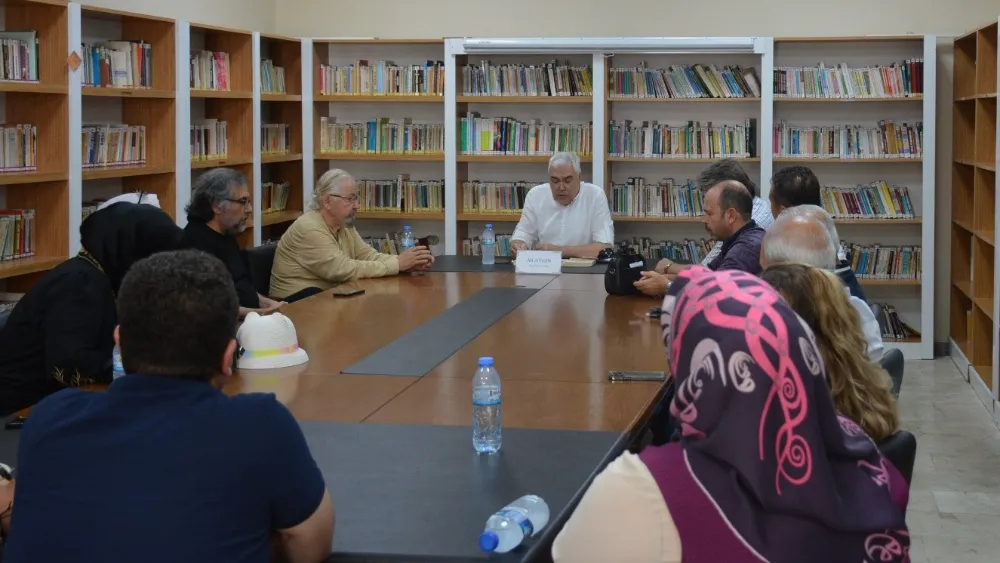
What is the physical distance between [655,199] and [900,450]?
5846 mm

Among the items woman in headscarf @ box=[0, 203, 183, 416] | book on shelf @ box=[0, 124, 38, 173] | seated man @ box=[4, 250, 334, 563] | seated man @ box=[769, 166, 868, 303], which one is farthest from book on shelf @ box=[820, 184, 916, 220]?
seated man @ box=[4, 250, 334, 563]

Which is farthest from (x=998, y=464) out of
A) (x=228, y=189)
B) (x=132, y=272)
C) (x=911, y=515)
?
(x=132, y=272)

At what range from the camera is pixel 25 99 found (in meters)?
5.56

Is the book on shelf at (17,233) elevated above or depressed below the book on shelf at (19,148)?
below

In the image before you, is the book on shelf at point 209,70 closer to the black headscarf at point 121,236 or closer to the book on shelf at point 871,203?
the black headscarf at point 121,236

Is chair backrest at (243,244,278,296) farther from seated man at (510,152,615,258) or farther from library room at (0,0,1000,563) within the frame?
seated man at (510,152,615,258)

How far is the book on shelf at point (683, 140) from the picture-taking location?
8.05 m

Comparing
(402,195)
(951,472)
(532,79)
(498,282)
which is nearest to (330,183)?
(498,282)

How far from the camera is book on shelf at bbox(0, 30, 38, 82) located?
523 centimetres

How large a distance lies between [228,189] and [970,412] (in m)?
4.22

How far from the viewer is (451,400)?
3.24m

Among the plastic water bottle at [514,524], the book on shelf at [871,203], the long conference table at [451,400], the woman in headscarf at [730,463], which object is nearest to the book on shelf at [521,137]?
the book on shelf at [871,203]

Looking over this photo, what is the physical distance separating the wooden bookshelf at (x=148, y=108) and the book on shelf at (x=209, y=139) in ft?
1.27

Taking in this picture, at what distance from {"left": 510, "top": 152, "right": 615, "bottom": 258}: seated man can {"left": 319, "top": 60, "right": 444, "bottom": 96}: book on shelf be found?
5.11 ft
